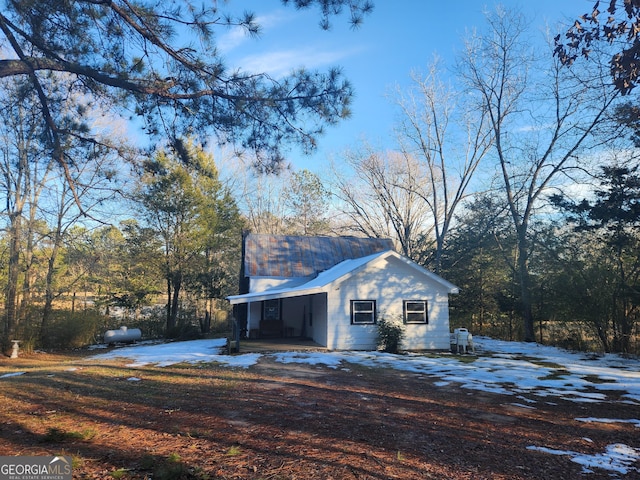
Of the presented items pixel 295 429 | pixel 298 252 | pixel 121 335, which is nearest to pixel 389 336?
pixel 298 252

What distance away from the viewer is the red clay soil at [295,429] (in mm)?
3926

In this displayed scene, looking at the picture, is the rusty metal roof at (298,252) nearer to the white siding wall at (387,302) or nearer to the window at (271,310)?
the window at (271,310)

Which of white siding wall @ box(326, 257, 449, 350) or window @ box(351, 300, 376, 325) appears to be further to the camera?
window @ box(351, 300, 376, 325)

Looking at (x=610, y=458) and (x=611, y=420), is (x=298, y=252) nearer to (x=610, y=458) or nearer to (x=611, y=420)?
(x=611, y=420)

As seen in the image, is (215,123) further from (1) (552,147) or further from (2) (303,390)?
(1) (552,147)

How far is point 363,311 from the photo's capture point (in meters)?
15.1

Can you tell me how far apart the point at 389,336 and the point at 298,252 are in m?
6.87

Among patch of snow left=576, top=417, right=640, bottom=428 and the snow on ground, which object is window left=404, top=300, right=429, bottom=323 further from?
patch of snow left=576, top=417, right=640, bottom=428

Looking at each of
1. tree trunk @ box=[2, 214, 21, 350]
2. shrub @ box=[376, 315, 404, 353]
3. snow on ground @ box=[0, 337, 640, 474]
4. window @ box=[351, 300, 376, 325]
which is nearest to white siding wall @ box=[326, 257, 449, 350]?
window @ box=[351, 300, 376, 325]

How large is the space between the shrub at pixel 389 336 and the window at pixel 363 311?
33 cm

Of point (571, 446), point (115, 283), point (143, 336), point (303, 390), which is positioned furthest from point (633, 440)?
point (115, 283)

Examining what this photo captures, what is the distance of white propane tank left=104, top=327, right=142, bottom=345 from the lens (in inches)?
739

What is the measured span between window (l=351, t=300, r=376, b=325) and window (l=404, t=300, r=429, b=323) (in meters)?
1.27

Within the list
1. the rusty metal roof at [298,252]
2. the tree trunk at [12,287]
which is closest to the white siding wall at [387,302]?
the rusty metal roof at [298,252]
